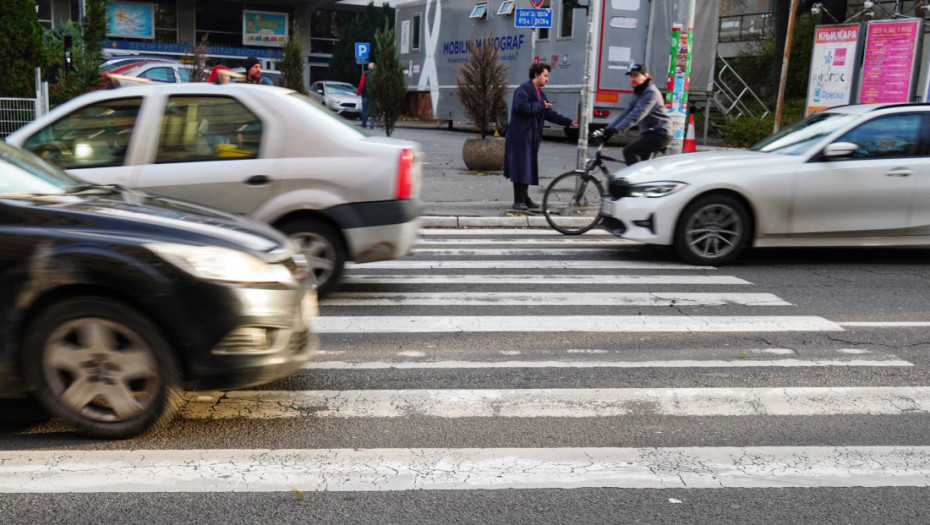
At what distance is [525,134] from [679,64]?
270 centimetres

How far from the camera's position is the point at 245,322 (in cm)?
431

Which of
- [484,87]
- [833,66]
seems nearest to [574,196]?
[484,87]

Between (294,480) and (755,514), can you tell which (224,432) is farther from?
(755,514)

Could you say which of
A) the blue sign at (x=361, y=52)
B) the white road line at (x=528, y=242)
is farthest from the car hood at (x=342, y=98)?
the white road line at (x=528, y=242)

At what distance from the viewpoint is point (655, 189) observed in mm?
9211

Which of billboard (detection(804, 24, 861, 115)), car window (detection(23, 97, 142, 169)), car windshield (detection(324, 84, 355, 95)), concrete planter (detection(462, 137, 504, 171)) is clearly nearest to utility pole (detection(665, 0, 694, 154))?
concrete planter (detection(462, 137, 504, 171))

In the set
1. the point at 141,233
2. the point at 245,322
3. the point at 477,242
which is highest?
the point at 141,233

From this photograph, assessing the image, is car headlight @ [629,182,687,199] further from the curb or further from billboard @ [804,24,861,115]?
billboard @ [804,24,861,115]

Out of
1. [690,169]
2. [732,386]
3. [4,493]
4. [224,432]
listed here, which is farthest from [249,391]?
[690,169]

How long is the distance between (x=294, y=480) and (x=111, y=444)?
3.17 feet

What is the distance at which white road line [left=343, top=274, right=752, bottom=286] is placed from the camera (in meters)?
8.38

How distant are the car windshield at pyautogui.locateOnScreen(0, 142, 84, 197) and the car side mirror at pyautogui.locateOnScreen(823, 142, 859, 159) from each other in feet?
22.1

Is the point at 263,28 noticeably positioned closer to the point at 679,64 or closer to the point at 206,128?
the point at 679,64

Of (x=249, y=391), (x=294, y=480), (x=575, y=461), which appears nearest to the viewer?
(x=294, y=480)
